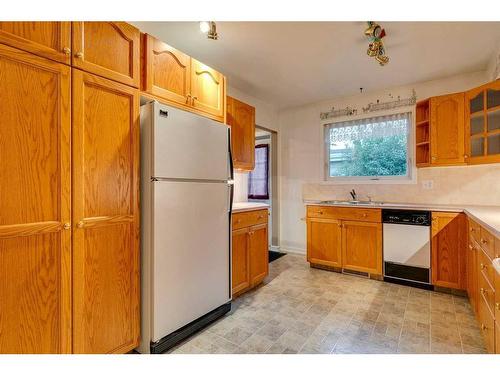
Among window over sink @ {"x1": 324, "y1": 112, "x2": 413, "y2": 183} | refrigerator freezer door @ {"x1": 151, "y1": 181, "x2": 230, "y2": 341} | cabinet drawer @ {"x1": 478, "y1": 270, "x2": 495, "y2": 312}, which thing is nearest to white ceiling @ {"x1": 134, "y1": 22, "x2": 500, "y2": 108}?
window over sink @ {"x1": 324, "y1": 112, "x2": 413, "y2": 183}

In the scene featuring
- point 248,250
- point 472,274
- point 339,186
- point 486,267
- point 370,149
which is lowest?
point 472,274

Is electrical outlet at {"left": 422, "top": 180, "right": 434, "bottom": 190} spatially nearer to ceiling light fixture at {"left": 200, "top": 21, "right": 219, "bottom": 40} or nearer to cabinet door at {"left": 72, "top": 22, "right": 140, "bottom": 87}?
ceiling light fixture at {"left": 200, "top": 21, "right": 219, "bottom": 40}

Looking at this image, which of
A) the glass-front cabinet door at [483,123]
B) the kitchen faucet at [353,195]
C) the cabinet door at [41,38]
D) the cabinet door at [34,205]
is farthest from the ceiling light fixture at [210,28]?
the kitchen faucet at [353,195]

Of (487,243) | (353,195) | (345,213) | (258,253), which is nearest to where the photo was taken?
(487,243)

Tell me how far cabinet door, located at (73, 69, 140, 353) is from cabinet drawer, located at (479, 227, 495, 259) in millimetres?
2094

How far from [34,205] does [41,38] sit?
0.79m

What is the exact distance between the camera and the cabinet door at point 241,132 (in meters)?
2.94

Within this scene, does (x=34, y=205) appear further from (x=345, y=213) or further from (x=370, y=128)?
(x=370, y=128)

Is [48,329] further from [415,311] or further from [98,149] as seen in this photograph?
[415,311]

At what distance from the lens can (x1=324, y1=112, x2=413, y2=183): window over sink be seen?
347 cm

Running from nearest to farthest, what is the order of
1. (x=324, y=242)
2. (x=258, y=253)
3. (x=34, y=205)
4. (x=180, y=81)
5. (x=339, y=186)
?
(x=34, y=205) < (x=180, y=81) < (x=258, y=253) < (x=324, y=242) < (x=339, y=186)

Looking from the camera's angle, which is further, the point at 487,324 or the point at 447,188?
the point at 447,188

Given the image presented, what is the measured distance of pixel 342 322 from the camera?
2119 millimetres

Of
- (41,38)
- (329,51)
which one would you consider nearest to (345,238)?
(329,51)
